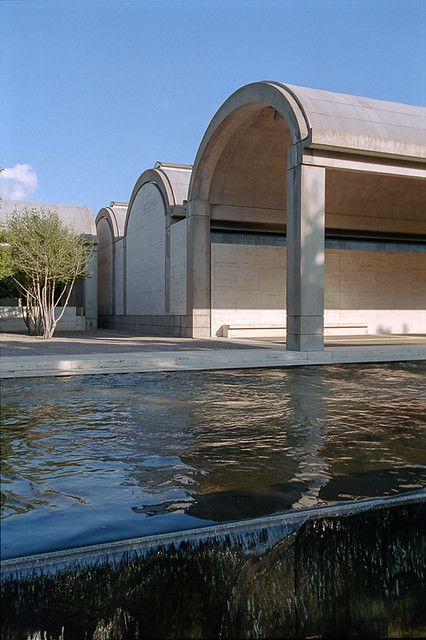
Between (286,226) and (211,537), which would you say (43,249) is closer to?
(286,226)

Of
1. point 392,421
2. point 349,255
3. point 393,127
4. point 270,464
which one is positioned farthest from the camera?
point 349,255

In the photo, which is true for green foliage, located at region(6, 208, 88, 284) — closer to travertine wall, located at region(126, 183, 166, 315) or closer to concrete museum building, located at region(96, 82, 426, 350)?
concrete museum building, located at region(96, 82, 426, 350)

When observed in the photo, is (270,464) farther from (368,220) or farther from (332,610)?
(368,220)

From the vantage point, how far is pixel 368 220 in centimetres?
2839

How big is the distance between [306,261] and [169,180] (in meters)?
13.3

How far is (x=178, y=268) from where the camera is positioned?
2586 cm

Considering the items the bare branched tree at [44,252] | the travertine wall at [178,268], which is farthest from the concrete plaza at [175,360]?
the travertine wall at [178,268]

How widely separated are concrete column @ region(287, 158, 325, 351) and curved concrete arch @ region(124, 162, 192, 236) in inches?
446

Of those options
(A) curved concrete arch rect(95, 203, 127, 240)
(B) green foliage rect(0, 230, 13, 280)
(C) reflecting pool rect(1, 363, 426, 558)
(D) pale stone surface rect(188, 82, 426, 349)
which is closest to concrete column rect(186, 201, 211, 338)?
(D) pale stone surface rect(188, 82, 426, 349)

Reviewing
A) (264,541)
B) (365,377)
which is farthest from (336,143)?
(264,541)

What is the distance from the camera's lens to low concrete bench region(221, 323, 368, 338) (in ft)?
81.1

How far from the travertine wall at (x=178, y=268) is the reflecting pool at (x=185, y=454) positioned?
15694 mm

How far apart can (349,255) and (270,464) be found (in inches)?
959

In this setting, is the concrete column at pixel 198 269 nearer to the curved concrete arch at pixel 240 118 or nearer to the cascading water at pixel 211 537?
the curved concrete arch at pixel 240 118
